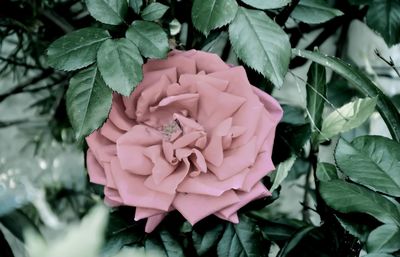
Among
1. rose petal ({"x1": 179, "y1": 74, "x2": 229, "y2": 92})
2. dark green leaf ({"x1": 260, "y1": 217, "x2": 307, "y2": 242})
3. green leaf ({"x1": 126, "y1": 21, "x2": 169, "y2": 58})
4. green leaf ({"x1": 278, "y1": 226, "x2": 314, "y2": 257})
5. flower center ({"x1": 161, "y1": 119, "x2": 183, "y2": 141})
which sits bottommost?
dark green leaf ({"x1": 260, "y1": 217, "x2": 307, "y2": 242})

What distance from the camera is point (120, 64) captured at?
1.65ft

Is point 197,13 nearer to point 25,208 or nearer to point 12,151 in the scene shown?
point 25,208

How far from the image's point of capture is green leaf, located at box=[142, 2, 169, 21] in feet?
1.81

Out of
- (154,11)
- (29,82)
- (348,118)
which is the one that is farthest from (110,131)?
(29,82)

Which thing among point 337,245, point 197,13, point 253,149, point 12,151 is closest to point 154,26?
point 197,13

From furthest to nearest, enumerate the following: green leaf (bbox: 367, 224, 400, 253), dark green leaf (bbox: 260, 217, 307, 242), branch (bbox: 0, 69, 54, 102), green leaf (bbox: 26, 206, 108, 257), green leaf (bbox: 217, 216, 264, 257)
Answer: branch (bbox: 0, 69, 54, 102)
dark green leaf (bbox: 260, 217, 307, 242)
green leaf (bbox: 217, 216, 264, 257)
green leaf (bbox: 367, 224, 400, 253)
green leaf (bbox: 26, 206, 108, 257)

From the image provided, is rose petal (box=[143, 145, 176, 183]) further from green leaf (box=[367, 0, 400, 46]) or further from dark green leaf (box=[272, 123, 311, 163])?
green leaf (box=[367, 0, 400, 46])

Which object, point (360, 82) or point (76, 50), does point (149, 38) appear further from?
point (360, 82)

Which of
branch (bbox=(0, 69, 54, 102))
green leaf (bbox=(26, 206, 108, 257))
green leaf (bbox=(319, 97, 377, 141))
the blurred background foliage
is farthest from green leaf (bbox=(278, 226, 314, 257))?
branch (bbox=(0, 69, 54, 102))

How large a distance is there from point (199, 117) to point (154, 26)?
9 centimetres

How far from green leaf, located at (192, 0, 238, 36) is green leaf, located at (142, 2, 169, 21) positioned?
0.12ft

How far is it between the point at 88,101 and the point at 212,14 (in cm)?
13

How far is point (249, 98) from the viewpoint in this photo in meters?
0.52

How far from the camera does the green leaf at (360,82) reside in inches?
22.3
